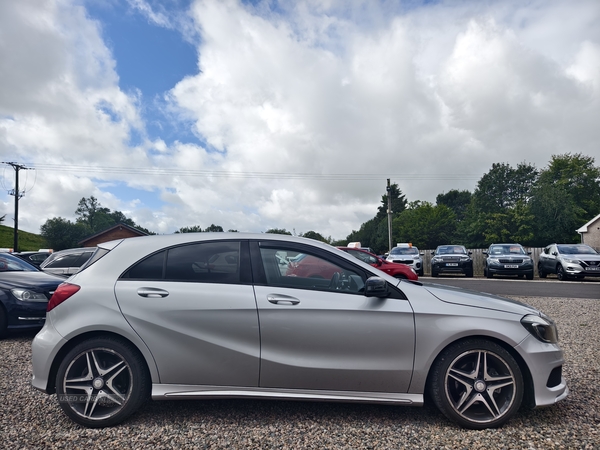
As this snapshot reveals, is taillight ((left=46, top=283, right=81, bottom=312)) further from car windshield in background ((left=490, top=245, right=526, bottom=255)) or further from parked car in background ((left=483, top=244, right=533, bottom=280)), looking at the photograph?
car windshield in background ((left=490, top=245, right=526, bottom=255))

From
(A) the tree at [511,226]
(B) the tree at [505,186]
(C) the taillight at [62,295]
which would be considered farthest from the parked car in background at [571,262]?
(B) the tree at [505,186]

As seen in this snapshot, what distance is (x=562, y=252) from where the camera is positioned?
58.8ft

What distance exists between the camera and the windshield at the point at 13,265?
24.5 feet

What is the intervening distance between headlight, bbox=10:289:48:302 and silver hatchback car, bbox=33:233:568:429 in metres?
3.75

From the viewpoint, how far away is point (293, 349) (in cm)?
317

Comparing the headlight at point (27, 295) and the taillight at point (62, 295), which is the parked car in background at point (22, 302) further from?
the taillight at point (62, 295)

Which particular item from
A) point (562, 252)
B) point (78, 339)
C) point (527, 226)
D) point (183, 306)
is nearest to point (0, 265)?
point (78, 339)

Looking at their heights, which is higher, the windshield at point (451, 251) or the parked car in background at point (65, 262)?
the windshield at point (451, 251)

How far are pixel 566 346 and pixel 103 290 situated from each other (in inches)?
226

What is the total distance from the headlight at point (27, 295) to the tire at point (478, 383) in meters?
6.02

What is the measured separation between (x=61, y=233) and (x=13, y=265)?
7007 centimetres

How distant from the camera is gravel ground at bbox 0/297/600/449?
2939 mm

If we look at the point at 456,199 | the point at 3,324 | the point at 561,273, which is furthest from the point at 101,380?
the point at 456,199

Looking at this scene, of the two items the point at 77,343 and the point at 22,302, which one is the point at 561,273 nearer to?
the point at 22,302
